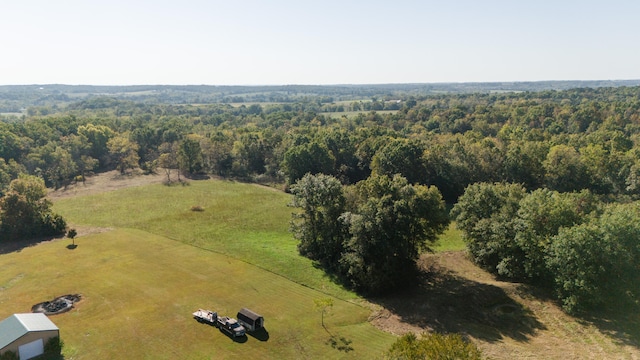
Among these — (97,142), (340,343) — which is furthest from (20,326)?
(97,142)

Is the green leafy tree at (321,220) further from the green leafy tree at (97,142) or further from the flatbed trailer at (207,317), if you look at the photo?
the green leafy tree at (97,142)

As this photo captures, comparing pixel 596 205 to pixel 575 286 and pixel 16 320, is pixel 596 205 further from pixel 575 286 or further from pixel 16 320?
pixel 16 320

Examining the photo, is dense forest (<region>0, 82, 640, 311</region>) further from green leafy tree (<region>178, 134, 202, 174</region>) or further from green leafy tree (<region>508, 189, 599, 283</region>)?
green leafy tree (<region>178, 134, 202, 174</region>)

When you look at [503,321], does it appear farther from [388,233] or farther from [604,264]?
[388,233]

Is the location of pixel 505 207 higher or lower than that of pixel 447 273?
higher

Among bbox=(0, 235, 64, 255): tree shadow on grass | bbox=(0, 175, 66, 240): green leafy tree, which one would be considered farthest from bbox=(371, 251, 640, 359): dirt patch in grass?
bbox=(0, 175, 66, 240): green leafy tree

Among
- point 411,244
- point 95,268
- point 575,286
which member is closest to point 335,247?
point 411,244

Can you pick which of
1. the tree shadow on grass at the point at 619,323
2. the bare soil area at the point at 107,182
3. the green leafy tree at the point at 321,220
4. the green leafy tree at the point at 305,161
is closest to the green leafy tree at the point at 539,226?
the tree shadow on grass at the point at 619,323

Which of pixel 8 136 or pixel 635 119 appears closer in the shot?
pixel 8 136
